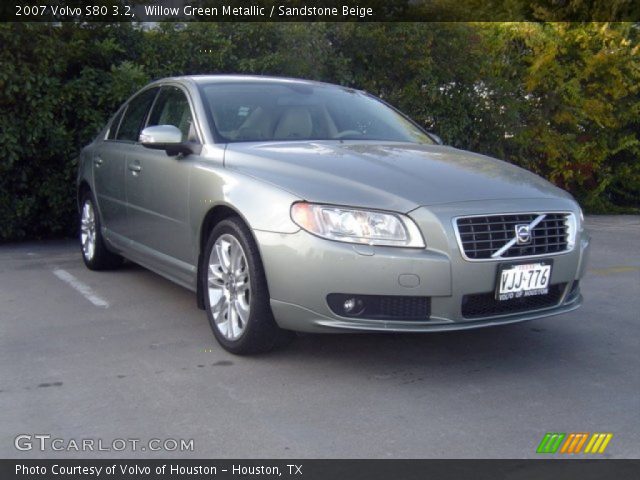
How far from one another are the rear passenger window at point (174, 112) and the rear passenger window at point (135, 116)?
0.62ft

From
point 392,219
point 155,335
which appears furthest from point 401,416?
point 155,335

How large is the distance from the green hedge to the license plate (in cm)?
559

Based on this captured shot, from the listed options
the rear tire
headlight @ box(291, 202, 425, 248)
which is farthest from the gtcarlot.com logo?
the rear tire

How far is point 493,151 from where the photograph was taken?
1173 centimetres

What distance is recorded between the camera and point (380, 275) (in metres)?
4.35

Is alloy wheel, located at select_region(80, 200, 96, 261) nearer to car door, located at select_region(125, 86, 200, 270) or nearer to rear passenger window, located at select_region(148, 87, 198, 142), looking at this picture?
car door, located at select_region(125, 86, 200, 270)

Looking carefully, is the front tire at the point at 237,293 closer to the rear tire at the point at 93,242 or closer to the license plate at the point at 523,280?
the license plate at the point at 523,280

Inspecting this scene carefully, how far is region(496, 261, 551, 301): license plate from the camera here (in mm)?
4504

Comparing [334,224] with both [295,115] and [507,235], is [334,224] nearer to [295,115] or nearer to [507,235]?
[507,235]

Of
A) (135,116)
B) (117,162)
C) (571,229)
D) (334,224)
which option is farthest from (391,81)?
(334,224)

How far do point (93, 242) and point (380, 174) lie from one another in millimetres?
3502

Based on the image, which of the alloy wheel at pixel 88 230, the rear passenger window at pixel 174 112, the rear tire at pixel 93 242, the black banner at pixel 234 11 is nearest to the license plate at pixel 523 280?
the rear passenger window at pixel 174 112
